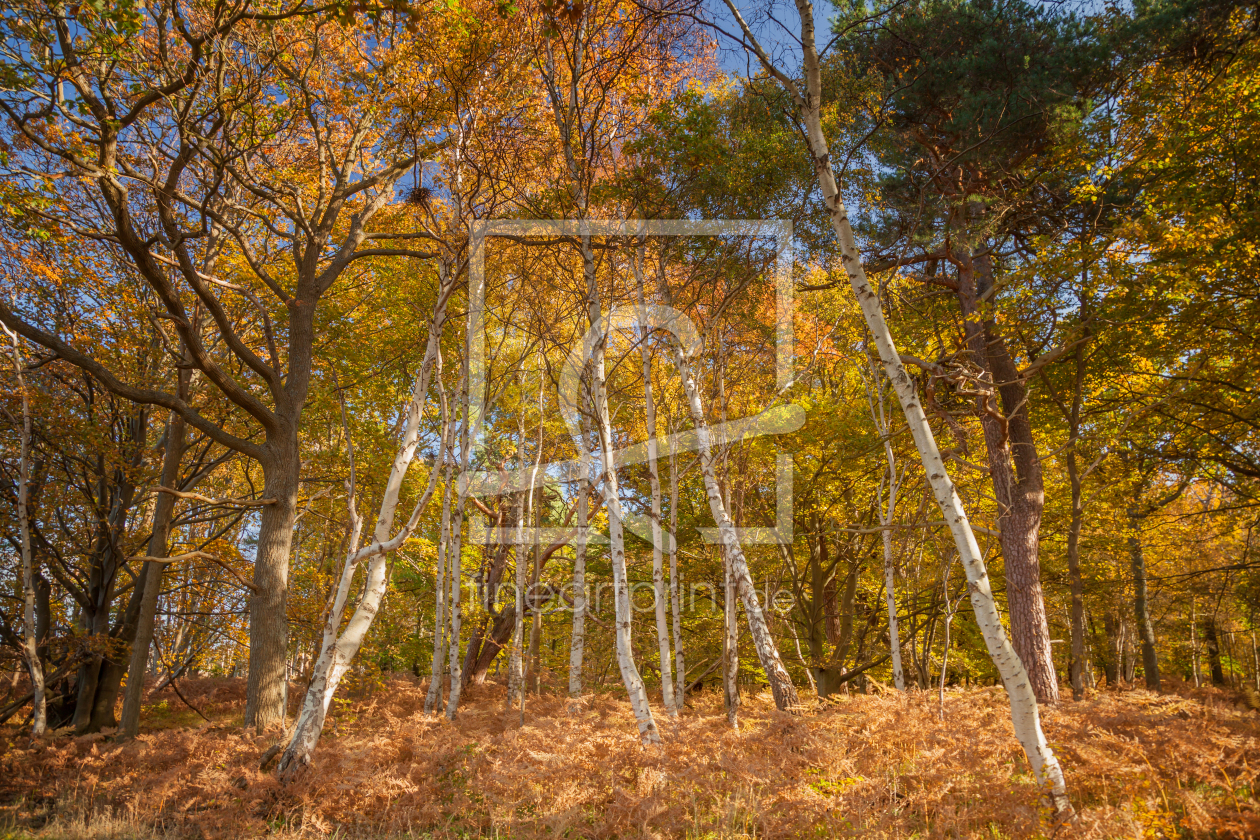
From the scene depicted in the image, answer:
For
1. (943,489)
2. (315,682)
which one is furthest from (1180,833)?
(315,682)

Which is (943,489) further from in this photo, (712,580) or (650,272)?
(712,580)

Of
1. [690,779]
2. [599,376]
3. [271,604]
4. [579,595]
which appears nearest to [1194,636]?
[579,595]

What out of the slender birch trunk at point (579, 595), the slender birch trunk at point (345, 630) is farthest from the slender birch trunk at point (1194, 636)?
the slender birch trunk at point (345, 630)

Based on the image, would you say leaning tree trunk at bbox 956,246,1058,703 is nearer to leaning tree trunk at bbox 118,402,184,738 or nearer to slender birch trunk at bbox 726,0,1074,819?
slender birch trunk at bbox 726,0,1074,819

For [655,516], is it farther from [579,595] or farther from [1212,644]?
[1212,644]

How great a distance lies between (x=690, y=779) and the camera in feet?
17.2

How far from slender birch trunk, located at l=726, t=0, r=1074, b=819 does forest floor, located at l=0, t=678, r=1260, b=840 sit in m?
0.37

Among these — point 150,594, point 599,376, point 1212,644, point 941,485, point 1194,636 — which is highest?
point 599,376

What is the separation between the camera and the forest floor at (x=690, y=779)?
4258mm

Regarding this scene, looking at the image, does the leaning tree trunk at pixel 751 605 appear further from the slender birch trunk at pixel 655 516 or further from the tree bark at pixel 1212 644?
the tree bark at pixel 1212 644

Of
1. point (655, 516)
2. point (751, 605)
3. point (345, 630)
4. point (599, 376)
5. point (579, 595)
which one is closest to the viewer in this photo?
point (345, 630)

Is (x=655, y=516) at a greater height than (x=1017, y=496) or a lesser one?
lesser

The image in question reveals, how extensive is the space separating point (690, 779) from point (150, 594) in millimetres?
9048

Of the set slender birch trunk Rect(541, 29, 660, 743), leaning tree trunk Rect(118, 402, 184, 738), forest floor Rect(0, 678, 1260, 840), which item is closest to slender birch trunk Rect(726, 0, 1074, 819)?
forest floor Rect(0, 678, 1260, 840)
